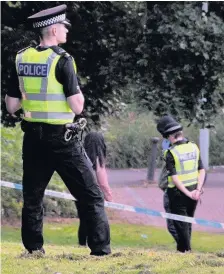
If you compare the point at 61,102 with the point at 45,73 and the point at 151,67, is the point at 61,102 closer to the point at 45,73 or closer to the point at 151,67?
the point at 45,73

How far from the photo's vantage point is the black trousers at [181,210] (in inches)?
266

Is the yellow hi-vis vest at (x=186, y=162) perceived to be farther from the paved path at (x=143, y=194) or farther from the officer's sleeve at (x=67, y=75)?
the officer's sleeve at (x=67, y=75)

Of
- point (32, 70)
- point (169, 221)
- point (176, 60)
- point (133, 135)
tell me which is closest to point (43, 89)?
point (32, 70)

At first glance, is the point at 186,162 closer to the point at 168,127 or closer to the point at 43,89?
the point at 168,127

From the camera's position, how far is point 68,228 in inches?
491

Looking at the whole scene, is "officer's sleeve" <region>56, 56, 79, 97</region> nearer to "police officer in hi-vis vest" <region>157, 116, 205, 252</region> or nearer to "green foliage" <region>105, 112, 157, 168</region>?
"police officer in hi-vis vest" <region>157, 116, 205, 252</region>

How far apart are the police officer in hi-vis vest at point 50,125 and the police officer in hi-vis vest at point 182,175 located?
1.52m

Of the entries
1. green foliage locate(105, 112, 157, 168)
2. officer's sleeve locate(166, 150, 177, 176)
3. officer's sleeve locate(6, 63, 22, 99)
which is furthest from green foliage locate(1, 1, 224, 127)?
officer's sleeve locate(6, 63, 22, 99)

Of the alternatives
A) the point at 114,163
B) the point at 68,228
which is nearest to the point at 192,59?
the point at 114,163

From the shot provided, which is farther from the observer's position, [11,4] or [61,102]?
[11,4]

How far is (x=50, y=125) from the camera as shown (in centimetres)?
508

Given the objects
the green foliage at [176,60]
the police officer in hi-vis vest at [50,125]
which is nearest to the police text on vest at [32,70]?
the police officer in hi-vis vest at [50,125]

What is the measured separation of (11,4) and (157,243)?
3.95m

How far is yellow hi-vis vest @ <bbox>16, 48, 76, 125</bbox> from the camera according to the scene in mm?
5012
